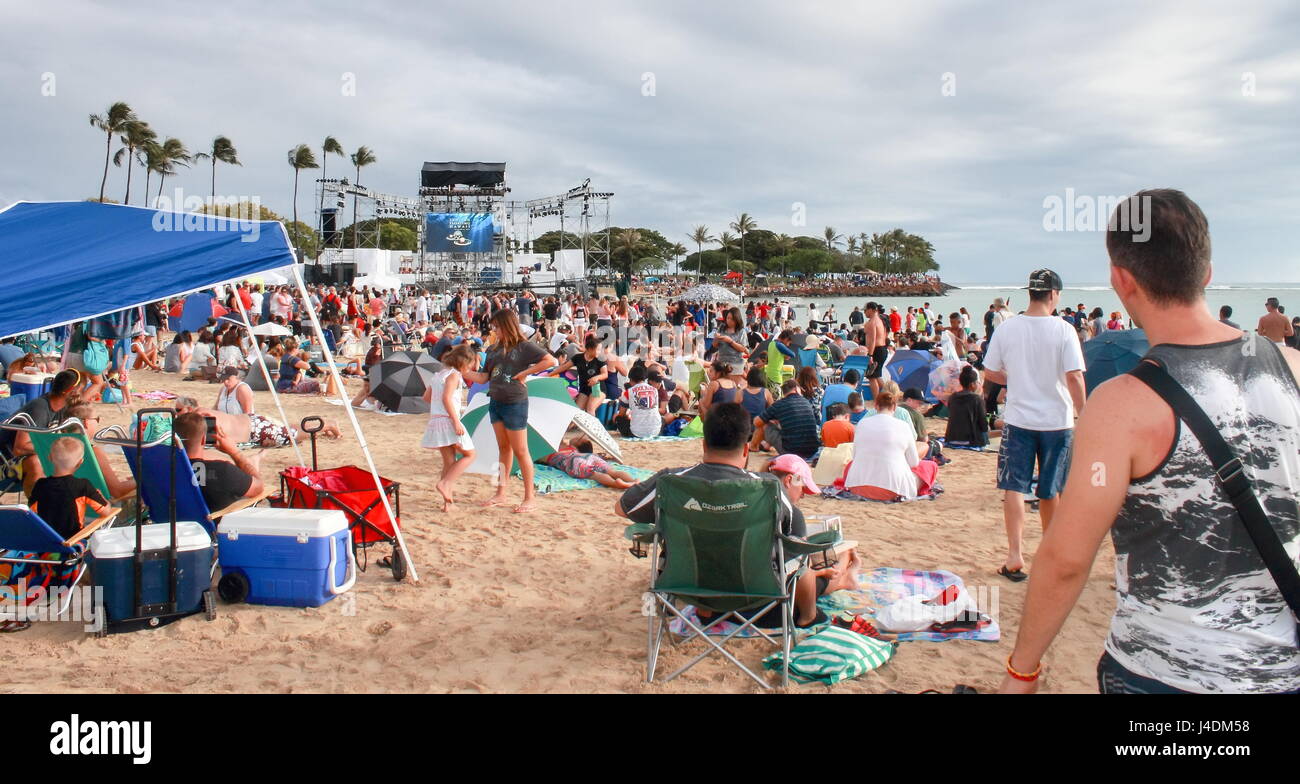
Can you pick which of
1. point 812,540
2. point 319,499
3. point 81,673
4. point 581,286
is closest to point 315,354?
point 319,499

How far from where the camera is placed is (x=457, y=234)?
47.3m

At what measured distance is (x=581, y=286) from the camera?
1700 inches

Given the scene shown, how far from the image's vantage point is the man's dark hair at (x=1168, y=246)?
1.51 m

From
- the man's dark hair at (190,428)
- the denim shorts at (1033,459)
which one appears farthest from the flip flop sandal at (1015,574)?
the man's dark hair at (190,428)

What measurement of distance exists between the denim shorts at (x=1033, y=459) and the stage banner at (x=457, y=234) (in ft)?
149

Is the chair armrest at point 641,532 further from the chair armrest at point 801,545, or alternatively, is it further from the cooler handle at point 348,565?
the cooler handle at point 348,565

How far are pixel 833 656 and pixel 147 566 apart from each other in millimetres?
3362

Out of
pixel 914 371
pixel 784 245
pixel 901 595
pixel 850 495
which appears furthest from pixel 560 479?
pixel 784 245

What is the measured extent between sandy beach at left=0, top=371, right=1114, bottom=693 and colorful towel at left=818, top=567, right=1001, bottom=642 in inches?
3.2

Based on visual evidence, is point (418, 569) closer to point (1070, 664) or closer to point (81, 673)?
point (81, 673)

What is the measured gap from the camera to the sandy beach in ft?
11.7

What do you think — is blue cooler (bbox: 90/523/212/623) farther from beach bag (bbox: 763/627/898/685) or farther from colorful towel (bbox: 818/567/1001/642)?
colorful towel (bbox: 818/567/1001/642)

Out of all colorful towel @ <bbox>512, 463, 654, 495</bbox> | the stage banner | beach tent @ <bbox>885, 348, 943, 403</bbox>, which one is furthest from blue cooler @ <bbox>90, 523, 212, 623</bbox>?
the stage banner
